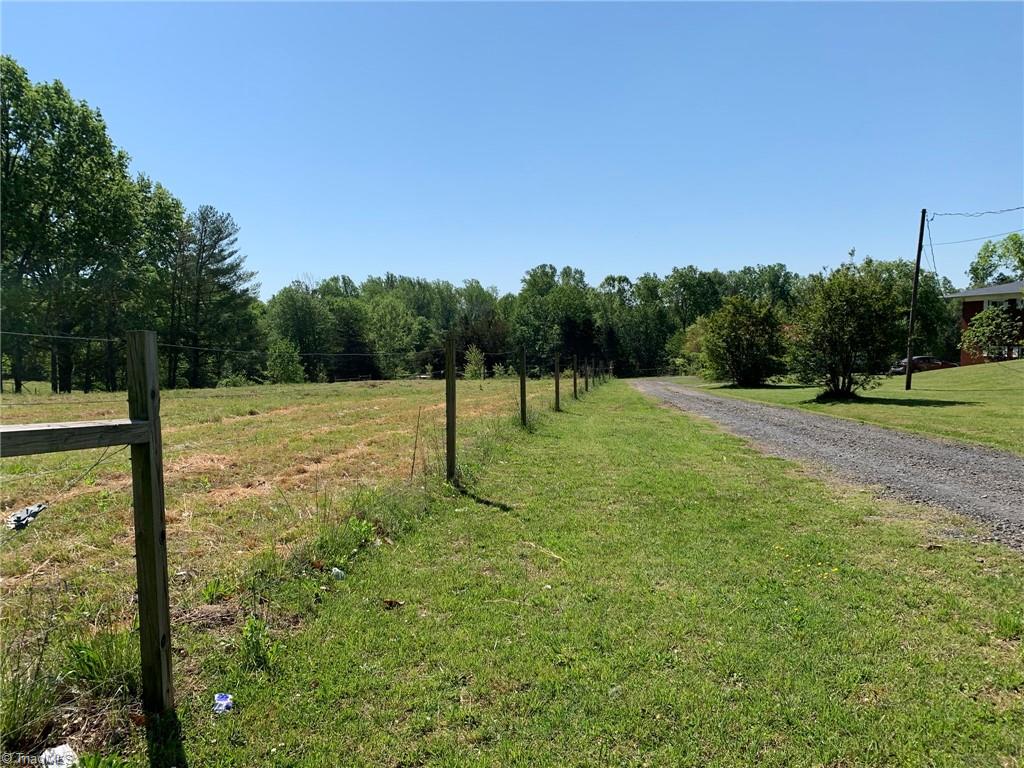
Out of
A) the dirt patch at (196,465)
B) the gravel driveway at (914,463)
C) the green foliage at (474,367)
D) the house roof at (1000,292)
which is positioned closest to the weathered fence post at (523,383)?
the gravel driveway at (914,463)

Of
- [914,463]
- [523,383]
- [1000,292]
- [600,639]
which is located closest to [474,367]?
[523,383]

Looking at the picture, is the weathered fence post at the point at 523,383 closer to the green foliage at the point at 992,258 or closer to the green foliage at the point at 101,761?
the green foliage at the point at 101,761

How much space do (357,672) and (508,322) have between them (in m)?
83.4

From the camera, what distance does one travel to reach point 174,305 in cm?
4788

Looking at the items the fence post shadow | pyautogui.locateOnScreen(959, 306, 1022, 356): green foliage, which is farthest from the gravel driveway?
pyautogui.locateOnScreen(959, 306, 1022, 356): green foliage

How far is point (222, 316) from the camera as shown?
48938 millimetres

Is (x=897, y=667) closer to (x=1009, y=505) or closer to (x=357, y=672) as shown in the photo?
(x=357, y=672)

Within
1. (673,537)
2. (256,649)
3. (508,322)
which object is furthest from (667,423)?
(508,322)

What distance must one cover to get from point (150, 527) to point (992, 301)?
65.1 metres

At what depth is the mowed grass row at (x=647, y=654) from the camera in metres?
2.47

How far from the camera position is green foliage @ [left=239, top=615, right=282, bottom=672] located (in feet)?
9.96

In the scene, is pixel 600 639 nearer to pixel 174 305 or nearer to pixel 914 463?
pixel 914 463

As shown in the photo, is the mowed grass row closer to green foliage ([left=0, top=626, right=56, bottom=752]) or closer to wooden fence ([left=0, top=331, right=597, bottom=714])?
wooden fence ([left=0, top=331, right=597, bottom=714])

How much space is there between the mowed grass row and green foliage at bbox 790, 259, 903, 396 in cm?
1838
